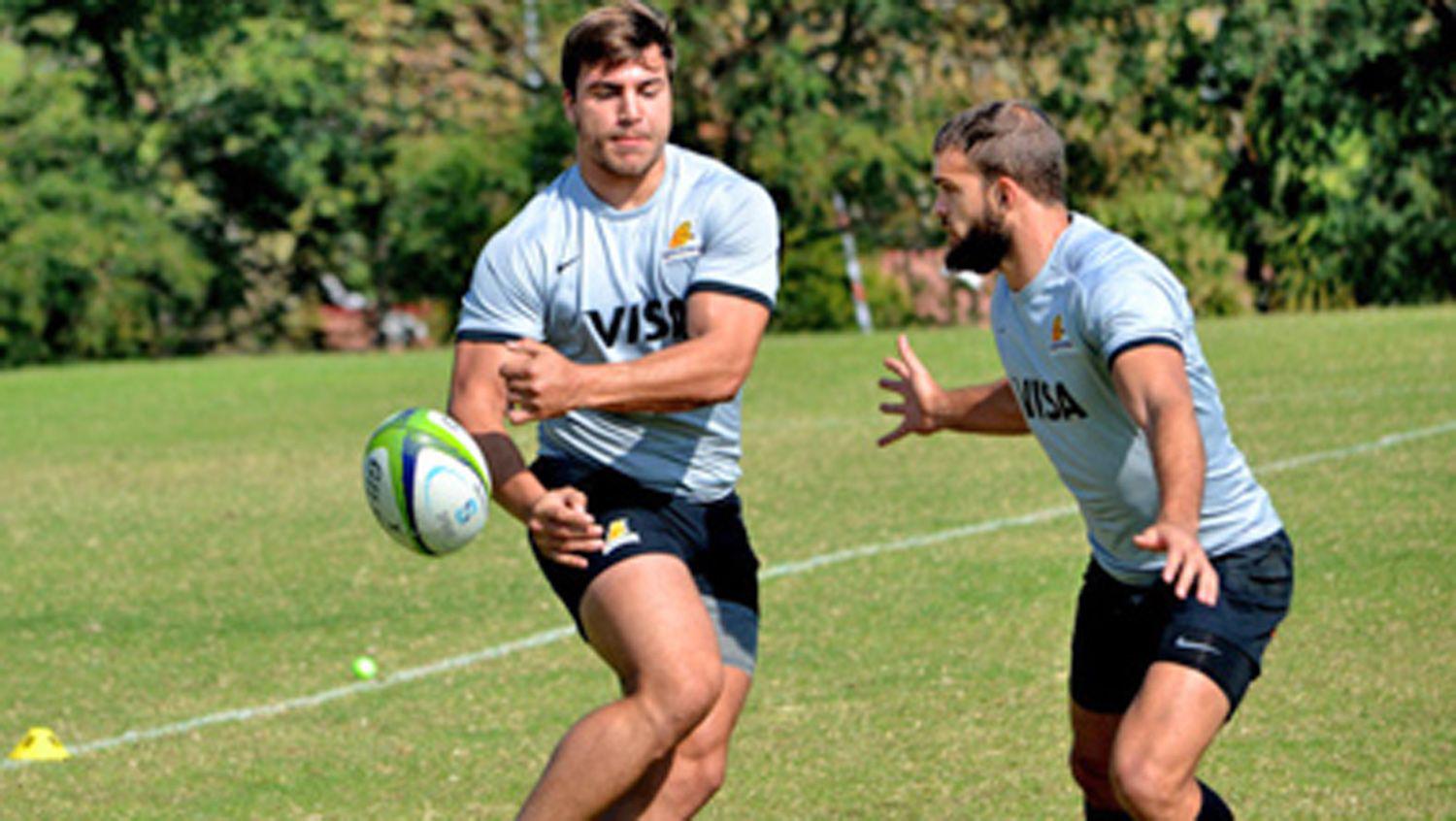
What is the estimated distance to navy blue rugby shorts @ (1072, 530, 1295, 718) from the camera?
Result: 5195 millimetres

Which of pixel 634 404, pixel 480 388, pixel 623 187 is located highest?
pixel 623 187

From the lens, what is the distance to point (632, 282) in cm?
588

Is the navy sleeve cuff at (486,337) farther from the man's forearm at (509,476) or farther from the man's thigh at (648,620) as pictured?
the man's thigh at (648,620)

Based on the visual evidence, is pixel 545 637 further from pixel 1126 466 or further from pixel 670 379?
pixel 1126 466

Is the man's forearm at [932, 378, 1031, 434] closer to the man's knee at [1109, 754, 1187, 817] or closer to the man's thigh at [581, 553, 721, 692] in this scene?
the man's thigh at [581, 553, 721, 692]

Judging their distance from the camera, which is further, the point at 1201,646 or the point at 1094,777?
the point at 1094,777

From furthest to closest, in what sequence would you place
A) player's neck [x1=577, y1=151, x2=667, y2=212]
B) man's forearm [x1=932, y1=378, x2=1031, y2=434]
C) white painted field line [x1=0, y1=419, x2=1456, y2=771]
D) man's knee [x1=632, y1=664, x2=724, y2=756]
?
white painted field line [x1=0, y1=419, x2=1456, y2=771]
man's forearm [x1=932, y1=378, x2=1031, y2=434]
player's neck [x1=577, y1=151, x2=667, y2=212]
man's knee [x1=632, y1=664, x2=724, y2=756]

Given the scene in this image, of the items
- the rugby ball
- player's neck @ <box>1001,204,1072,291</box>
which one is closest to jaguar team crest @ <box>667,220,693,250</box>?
the rugby ball

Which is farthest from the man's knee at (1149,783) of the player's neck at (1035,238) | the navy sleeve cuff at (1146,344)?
the player's neck at (1035,238)

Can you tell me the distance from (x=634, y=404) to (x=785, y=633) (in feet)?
15.0

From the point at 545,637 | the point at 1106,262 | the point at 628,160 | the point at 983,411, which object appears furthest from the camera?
the point at 545,637

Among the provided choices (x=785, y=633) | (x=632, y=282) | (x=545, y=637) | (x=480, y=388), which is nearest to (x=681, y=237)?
(x=632, y=282)

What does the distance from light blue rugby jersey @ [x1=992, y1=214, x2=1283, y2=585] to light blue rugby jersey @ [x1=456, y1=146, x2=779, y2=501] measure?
80cm

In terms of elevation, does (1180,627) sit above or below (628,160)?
below
